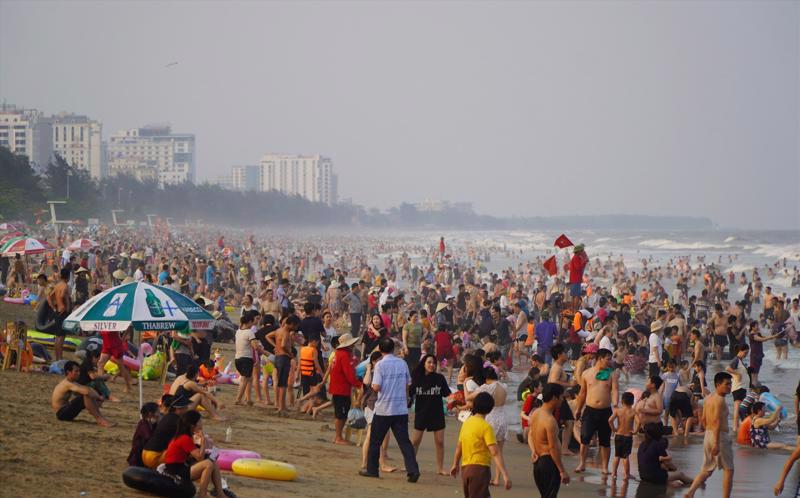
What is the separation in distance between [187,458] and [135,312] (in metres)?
2.36

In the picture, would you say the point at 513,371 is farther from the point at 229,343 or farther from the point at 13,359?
the point at 13,359

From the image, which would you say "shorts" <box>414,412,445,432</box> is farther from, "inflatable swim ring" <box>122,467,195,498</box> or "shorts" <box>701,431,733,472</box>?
"inflatable swim ring" <box>122,467,195,498</box>

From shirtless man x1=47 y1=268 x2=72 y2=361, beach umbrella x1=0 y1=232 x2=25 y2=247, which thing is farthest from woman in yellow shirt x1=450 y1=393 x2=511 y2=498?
beach umbrella x1=0 y1=232 x2=25 y2=247

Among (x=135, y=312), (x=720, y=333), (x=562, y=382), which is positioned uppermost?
(x=135, y=312)

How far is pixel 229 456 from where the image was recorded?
9.45 metres

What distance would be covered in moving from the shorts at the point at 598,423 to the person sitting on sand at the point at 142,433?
4.72 metres

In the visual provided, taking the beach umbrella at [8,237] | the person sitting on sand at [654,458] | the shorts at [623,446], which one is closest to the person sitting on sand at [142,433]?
the shorts at [623,446]

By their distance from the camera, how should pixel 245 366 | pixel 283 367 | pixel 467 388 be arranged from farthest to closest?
pixel 245 366 → pixel 283 367 → pixel 467 388

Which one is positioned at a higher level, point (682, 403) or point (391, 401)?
Answer: point (391, 401)

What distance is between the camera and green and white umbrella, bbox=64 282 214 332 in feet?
32.1

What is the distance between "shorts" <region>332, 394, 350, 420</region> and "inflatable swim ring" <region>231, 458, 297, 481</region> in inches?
84.2

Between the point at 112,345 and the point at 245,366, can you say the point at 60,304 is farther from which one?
the point at 245,366

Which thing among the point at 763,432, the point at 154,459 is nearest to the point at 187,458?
the point at 154,459

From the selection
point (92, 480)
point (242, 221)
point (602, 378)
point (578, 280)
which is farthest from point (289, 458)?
point (242, 221)
